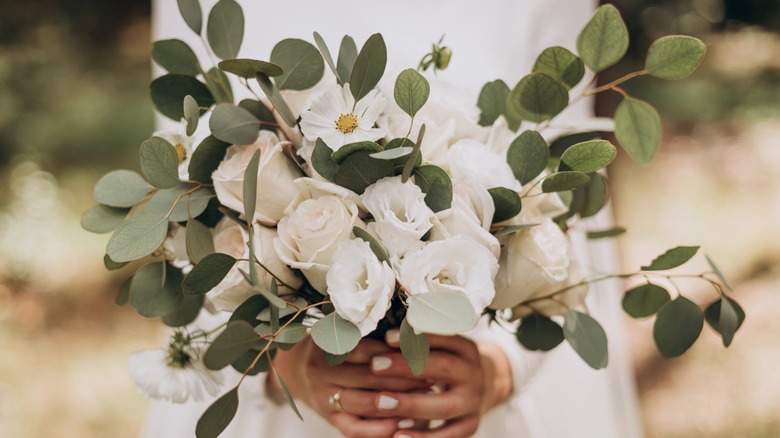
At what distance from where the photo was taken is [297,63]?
62cm

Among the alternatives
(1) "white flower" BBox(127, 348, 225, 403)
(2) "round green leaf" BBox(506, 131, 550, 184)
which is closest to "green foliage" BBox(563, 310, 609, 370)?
(2) "round green leaf" BBox(506, 131, 550, 184)

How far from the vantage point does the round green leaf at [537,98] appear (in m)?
0.63

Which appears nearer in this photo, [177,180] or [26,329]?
[177,180]

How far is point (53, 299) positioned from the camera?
2018 millimetres

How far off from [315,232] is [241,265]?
0.09 meters

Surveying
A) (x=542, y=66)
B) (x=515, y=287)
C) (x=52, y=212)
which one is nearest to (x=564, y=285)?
(x=515, y=287)

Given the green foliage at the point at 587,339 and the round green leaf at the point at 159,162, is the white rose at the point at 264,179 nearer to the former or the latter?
the round green leaf at the point at 159,162

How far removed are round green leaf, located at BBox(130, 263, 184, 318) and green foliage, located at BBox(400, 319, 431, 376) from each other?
254mm

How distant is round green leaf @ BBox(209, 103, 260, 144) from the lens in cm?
59

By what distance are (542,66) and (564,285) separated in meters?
0.23

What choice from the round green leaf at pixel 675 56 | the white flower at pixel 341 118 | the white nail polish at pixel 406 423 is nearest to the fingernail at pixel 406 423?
the white nail polish at pixel 406 423

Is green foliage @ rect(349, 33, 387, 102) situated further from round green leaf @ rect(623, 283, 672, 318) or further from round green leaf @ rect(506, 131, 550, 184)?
round green leaf @ rect(623, 283, 672, 318)

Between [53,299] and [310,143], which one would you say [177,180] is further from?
[53,299]

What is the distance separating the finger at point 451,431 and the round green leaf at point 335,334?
23 centimetres
